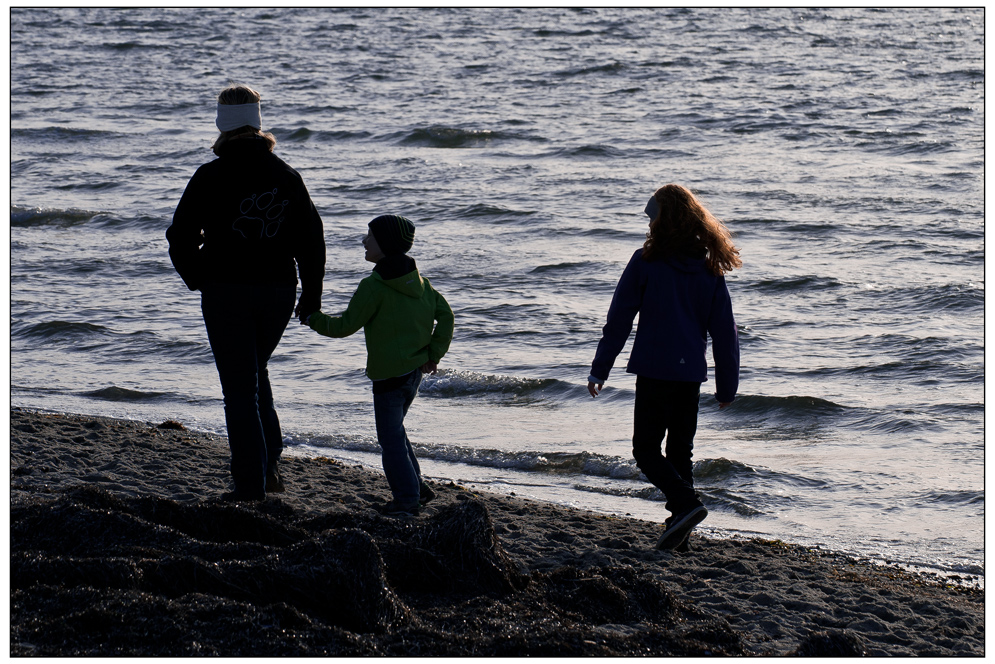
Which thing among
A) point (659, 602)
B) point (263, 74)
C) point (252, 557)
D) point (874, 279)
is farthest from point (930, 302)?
point (263, 74)

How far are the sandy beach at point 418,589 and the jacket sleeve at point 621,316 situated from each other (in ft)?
2.85

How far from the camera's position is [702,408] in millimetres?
7926

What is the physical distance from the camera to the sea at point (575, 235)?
6.70 m

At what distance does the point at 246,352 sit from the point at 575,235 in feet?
33.0

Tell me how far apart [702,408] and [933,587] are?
346cm

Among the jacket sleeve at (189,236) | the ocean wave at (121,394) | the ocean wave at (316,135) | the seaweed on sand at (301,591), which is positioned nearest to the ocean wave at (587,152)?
→ the ocean wave at (316,135)

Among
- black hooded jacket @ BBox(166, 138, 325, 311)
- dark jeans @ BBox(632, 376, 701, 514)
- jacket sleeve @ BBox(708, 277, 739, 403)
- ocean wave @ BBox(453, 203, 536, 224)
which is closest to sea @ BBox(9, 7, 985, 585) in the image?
ocean wave @ BBox(453, 203, 536, 224)

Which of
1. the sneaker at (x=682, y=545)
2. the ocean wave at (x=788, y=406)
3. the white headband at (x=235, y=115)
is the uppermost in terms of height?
the white headband at (x=235, y=115)

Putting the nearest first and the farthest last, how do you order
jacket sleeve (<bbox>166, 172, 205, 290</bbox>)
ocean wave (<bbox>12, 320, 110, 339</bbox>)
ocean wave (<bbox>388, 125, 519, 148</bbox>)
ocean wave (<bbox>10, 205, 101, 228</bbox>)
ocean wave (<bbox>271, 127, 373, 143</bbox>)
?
jacket sleeve (<bbox>166, 172, 205, 290</bbox>), ocean wave (<bbox>12, 320, 110, 339</bbox>), ocean wave (<bbox>10, 205, 101, 228</bbox>), ocean wave (<bbox>388, 125, 519, 148</bbox>), ocean wave (<bbox>271, 127, 373, 143</bbox>)

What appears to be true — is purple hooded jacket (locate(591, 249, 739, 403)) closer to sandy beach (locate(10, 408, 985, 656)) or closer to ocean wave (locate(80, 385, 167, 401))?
sandy beach (locate(10, 408, 985, 656))

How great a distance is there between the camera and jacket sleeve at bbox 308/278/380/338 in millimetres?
4387

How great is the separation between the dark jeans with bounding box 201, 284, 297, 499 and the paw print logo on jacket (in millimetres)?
237

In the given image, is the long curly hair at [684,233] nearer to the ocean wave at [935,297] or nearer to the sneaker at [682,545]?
the sneaker at [682,545]

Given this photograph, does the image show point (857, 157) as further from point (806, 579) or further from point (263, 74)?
point (263, 74)
